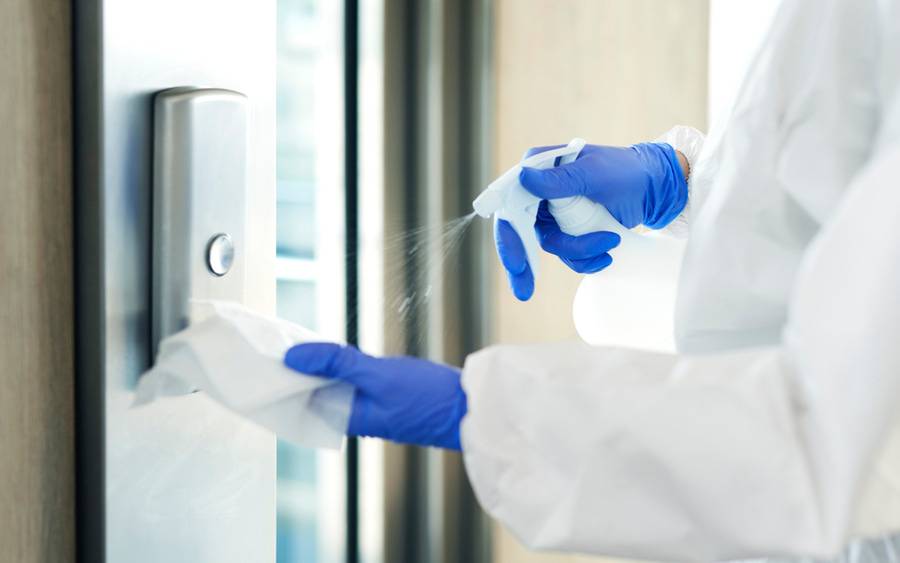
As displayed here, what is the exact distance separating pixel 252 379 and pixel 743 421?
0.30 metres

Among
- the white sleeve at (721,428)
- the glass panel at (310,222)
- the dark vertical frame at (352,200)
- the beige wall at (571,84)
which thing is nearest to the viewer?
the white sleeve at (721,428)

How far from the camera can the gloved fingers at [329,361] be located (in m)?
0.53

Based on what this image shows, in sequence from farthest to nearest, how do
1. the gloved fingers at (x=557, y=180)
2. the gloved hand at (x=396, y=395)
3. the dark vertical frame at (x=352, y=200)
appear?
the dark vertical frame at (x=352, y=200)
the gloved fingers at (x=557, y=180)
the gloved hand at (x=396, y=395)

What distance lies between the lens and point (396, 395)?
543 millimetres

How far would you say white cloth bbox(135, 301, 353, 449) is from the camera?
1.69ft

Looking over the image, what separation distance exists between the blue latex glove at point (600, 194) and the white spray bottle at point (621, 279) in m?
0.01

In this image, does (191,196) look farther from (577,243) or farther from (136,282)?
(577,243)

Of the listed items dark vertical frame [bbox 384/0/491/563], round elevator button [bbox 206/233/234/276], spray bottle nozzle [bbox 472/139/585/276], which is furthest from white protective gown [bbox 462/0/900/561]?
dark vertical frame [bbox 384/0/491/563]

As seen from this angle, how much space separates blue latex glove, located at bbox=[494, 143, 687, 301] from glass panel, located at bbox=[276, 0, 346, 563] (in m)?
0.36

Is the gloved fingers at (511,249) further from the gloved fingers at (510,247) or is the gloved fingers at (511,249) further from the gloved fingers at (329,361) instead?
the gloved fingers at (329,361)

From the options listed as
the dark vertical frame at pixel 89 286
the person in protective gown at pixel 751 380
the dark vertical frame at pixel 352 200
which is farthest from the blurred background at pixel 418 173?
the person in protective gown at pixel 751 380

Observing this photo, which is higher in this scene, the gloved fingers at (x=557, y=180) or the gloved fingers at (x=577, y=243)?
the gloved fingers at (x=557, y=180)

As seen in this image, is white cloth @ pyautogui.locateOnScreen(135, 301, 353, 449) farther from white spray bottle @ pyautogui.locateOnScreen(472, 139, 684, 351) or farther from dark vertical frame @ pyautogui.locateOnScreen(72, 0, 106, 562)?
white spray bottle @ pyautogui.locateOnScreen(472, 139, 684, 351)

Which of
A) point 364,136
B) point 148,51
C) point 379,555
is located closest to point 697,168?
point 148,51
